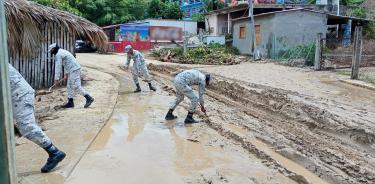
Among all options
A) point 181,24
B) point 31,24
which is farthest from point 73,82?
point 181,24

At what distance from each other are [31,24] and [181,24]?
89.5 ft

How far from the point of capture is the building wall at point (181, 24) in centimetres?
3895

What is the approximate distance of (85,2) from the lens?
42250 millimetres

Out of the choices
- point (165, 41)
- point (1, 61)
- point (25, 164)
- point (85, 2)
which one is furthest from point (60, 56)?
point (85, 2)

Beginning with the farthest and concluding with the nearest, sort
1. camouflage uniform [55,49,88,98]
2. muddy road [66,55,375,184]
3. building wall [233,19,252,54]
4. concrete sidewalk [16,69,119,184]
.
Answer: building wall [233,19,252,54]
camouflage uniform [55,49,88,98]
muddy road [66,55,375,184]
concrete sidewalk [16,69,119,184]

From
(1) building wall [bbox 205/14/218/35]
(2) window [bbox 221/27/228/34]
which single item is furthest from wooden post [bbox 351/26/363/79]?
(1) building wall [bbox 205/14/218/35]

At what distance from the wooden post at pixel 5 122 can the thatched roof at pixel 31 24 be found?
1058 centimetres

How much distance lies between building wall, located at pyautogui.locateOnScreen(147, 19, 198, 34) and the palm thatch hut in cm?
2379

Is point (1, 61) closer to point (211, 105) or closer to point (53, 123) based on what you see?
point (53, 123)

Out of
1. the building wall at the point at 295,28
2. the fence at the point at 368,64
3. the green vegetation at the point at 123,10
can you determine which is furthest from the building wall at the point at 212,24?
the fence at the point at 368,64

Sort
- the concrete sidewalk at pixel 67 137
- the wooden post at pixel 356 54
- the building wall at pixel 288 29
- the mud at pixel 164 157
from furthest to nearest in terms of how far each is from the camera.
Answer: the building wall at pixel 288 29 → the wooden post at pixel 356 54 → the mud at pixel 164 157 → the concrete sidewalk at pixel 67 137

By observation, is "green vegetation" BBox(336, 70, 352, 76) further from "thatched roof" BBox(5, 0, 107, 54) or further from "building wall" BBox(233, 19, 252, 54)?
"thatched roof" BBox(5, 0, 107, 54)

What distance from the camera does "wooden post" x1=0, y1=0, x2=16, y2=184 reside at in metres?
2.12

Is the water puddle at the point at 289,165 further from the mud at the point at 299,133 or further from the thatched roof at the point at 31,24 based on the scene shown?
the thatched roof at the point at 31,24
